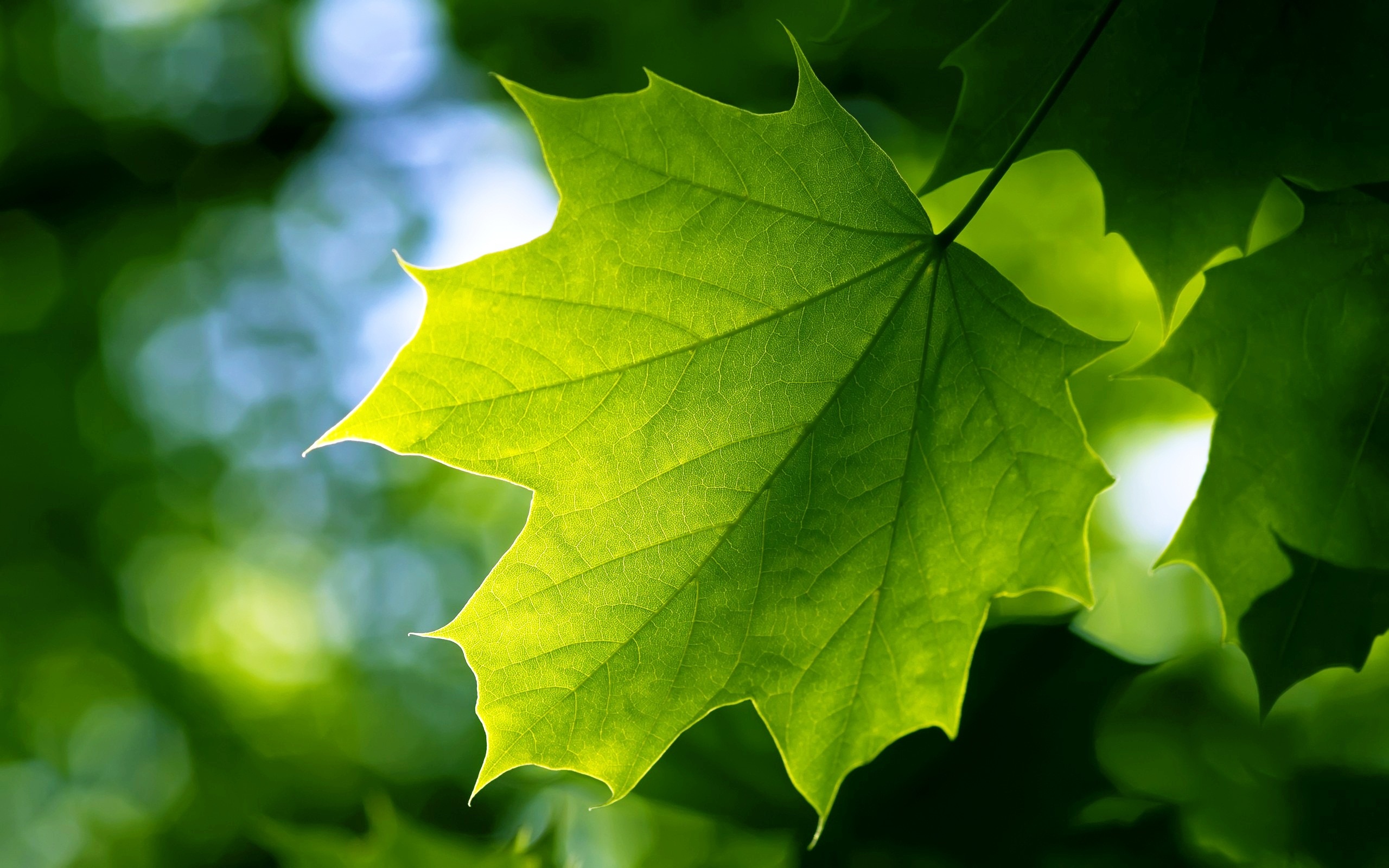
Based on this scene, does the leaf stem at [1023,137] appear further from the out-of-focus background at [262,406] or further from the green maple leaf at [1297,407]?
the out-of-focus background at [262,406]

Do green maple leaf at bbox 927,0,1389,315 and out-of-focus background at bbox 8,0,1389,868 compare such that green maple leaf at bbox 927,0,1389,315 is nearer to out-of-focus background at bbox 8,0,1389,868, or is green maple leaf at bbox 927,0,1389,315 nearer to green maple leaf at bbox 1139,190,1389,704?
green maple leaf at bbox 1139,190,1389,704

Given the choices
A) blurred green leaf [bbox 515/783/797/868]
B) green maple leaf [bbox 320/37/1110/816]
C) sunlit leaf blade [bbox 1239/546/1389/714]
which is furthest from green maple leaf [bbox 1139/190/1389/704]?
blurred green leaf [bbox 515/783/797/868]

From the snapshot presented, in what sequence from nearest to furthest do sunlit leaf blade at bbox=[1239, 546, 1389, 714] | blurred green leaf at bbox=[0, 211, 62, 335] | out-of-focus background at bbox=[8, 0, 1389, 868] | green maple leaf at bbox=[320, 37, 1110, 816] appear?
green maple leaf at bbox=[320, 37, 1110, 816]
sunlit leaf blade at bbox=[1239, 546, 1389, 714]
out-of-focus background at bbox=[8, 0, 1389, 868]
blurred green leaf at bbox=[0, 211, 62, 335]

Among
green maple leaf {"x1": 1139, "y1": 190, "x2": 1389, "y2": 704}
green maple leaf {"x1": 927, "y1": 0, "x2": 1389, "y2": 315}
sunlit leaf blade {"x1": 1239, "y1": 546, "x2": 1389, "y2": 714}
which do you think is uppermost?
green maple leaf {"x1": 927, "y1": 0, "x2": 1389, "y2": 315}

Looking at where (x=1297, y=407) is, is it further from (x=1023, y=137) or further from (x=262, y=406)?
(x=262, y=406)

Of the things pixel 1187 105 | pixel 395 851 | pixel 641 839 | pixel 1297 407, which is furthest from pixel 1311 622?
pixel 395 851

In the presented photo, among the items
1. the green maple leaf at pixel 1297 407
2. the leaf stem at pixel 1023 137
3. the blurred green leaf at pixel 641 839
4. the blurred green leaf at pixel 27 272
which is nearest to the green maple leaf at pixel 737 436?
the leaf stem at pixel 1023 137

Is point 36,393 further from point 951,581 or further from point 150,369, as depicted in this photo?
point 951,581
